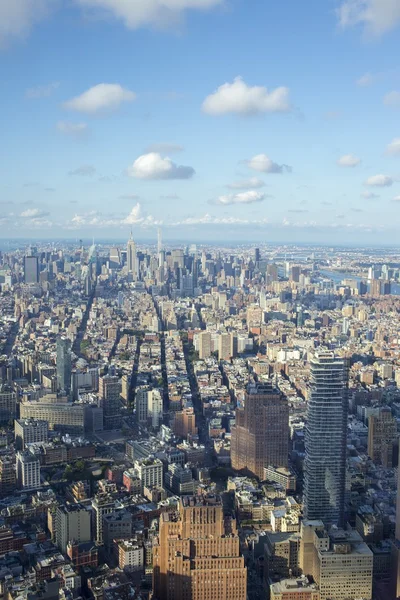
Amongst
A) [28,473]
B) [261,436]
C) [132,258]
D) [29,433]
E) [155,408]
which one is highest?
[132,258]

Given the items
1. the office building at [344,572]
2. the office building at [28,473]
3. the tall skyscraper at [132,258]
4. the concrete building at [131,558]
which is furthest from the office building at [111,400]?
the tall skyscraper at [132,258]

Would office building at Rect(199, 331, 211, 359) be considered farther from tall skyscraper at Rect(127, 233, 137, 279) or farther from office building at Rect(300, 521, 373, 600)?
office building at Rect(300, 521, 373, 600)

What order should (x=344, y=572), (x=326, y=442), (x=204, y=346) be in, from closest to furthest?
(x=344, y=572)
(x=326, y=442)
(x=204, y=346)

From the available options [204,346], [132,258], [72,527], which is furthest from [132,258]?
[72,527]

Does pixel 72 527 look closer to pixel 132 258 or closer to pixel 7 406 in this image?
pixel 7 406

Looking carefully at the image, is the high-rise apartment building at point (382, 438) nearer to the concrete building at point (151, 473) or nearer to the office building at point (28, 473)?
the concrete building at point (151, 473)

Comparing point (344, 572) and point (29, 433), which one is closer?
point (344, 572)

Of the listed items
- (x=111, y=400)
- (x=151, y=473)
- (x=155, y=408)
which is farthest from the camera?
(x=111, y=400)

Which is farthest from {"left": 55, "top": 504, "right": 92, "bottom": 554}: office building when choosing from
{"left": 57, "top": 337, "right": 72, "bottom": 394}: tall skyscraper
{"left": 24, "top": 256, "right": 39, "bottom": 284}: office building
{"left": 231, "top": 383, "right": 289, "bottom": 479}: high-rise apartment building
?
{"left": 24, "top": 256, "right": 39, "bottom": 284}: office building
